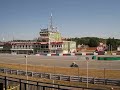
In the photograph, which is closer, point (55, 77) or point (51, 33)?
point (55, 77)

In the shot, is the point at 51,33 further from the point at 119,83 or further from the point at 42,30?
the point at 119,83

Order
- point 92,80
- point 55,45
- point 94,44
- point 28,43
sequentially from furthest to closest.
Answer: point 94,44
point 28,43
point 55,45
point 92,80

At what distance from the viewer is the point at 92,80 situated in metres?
28.6

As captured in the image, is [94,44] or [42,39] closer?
[42,39]

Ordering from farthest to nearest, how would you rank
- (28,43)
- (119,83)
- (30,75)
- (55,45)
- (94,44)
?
(94,44) → (28,43) → (55,45) → (30,75) → (119,83)

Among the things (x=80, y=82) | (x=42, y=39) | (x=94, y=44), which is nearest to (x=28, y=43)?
(x=42, y=39)

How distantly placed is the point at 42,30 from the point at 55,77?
267 feet

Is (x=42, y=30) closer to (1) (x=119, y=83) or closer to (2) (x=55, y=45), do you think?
(2) (x=55, y=45)

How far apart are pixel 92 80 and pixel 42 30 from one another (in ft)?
280

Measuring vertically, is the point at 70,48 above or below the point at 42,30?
below

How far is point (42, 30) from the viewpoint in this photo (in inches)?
4429

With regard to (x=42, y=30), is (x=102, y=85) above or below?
below

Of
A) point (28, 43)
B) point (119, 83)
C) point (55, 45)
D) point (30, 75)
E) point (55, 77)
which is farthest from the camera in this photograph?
point (28, 43)

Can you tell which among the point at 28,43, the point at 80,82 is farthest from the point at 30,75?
the point at 28,43
